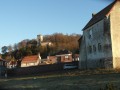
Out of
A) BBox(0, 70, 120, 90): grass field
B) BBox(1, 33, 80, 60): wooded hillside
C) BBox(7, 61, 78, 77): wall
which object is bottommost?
BBox(0, 70, 120, 90): grass field

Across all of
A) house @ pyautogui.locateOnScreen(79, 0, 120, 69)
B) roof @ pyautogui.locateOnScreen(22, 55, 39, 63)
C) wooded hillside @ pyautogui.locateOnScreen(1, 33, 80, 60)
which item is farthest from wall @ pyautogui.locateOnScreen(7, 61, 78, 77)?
wooded hillside @ pyautogui.locateOnScreen(1, 33, 80, 60)

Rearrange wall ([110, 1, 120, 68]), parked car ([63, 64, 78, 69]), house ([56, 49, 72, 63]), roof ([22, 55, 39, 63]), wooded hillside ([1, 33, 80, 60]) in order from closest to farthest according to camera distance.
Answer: wall ([110, 1, 120, 68]), parked car ([63, 64, 78, 69]), house ([56, 49, 72, 63]), roof ([22, 55, 39, 63]), wooded hillside ([1, 33, 80, 60])

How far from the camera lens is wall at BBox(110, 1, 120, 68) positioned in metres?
52.3

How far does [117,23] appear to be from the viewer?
52.8m

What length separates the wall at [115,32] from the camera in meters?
52.3

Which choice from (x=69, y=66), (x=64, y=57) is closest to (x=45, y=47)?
(x=64, y=57)

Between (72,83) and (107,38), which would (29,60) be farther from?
(72,83)

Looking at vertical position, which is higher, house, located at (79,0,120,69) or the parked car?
house, located at (79,0,120,69)

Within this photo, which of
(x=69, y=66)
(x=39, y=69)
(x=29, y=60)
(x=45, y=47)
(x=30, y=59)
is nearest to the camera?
(x=69, y=66)

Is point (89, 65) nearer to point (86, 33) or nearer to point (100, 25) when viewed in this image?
point (86, 33)

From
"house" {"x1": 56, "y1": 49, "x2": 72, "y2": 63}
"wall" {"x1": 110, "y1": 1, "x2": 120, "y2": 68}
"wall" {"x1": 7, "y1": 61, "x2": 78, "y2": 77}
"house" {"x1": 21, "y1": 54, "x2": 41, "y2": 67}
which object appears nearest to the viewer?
"wall" {"x1": 110, "y1": 1, "x2": 120, "y2": 68}

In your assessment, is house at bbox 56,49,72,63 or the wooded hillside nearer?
house at bbox 56,49,72,63

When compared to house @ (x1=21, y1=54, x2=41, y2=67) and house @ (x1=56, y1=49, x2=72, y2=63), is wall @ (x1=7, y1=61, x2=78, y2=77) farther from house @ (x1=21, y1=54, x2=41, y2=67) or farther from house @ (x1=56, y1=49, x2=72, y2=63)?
house @ (x1=21, y1=54, x2=41, y2=67)

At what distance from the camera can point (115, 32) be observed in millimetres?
52844
